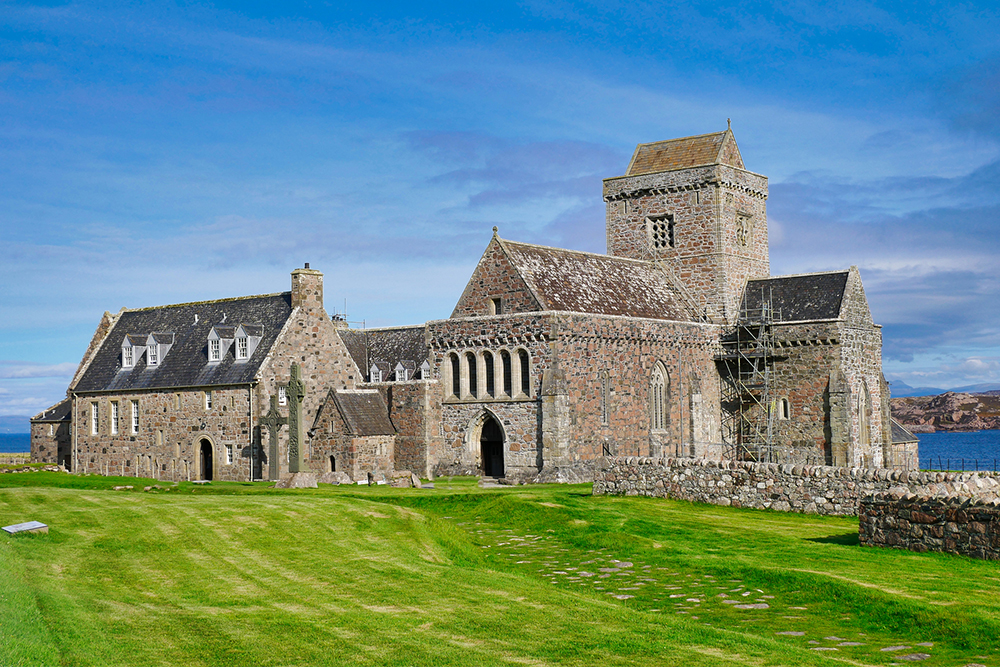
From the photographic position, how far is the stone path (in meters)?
13.0

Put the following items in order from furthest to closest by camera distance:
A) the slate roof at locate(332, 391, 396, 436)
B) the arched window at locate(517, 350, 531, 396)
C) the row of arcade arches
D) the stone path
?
the slate roof at locate(332, 391, 396, 436), the row of arcade arches, the arched window at locate(517, 350, 531, 396), the stone path

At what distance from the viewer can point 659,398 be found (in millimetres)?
50156

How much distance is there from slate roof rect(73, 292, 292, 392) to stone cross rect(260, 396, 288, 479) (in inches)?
132

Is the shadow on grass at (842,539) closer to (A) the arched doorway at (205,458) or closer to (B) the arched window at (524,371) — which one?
(B) the arched window at (524,371)

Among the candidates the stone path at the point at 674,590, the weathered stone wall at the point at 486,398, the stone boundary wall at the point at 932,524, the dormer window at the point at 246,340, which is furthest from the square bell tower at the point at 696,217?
the stone path at the point at 674,590

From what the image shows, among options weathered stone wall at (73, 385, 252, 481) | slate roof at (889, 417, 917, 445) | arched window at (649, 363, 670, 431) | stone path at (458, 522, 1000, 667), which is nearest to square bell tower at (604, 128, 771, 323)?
arched window at (649, 363, 670, 431)

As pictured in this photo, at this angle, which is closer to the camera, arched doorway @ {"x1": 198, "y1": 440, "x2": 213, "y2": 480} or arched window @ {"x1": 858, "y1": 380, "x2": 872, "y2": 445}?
arched doorway @ {"x1": 198, "y1": 440, "x2": 213, "y2": 480}

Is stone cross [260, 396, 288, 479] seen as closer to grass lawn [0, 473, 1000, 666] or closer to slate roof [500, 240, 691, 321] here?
slate roof [500, 240, 691, 321]

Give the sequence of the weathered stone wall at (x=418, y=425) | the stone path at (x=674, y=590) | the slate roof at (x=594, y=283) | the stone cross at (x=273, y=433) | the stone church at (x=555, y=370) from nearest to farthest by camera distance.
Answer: the stone path at (x=674, y=590) < the stone church at (x=555, y=370) < the stone cross at (x=273, y=433) < the slate roof at (x=594, y=283) < the weathered stone wall at (x=418, y=425)

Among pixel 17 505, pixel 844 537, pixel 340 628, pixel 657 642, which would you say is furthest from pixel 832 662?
pixel 17 505

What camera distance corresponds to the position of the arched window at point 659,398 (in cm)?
4943

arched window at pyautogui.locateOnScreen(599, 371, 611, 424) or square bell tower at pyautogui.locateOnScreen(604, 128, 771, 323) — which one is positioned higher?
square bell tower at pyautogui.locateOnScreen(604, 128, 771, 323)

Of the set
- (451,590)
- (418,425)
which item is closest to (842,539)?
(451,590)

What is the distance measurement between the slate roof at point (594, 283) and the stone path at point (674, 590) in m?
24.9
